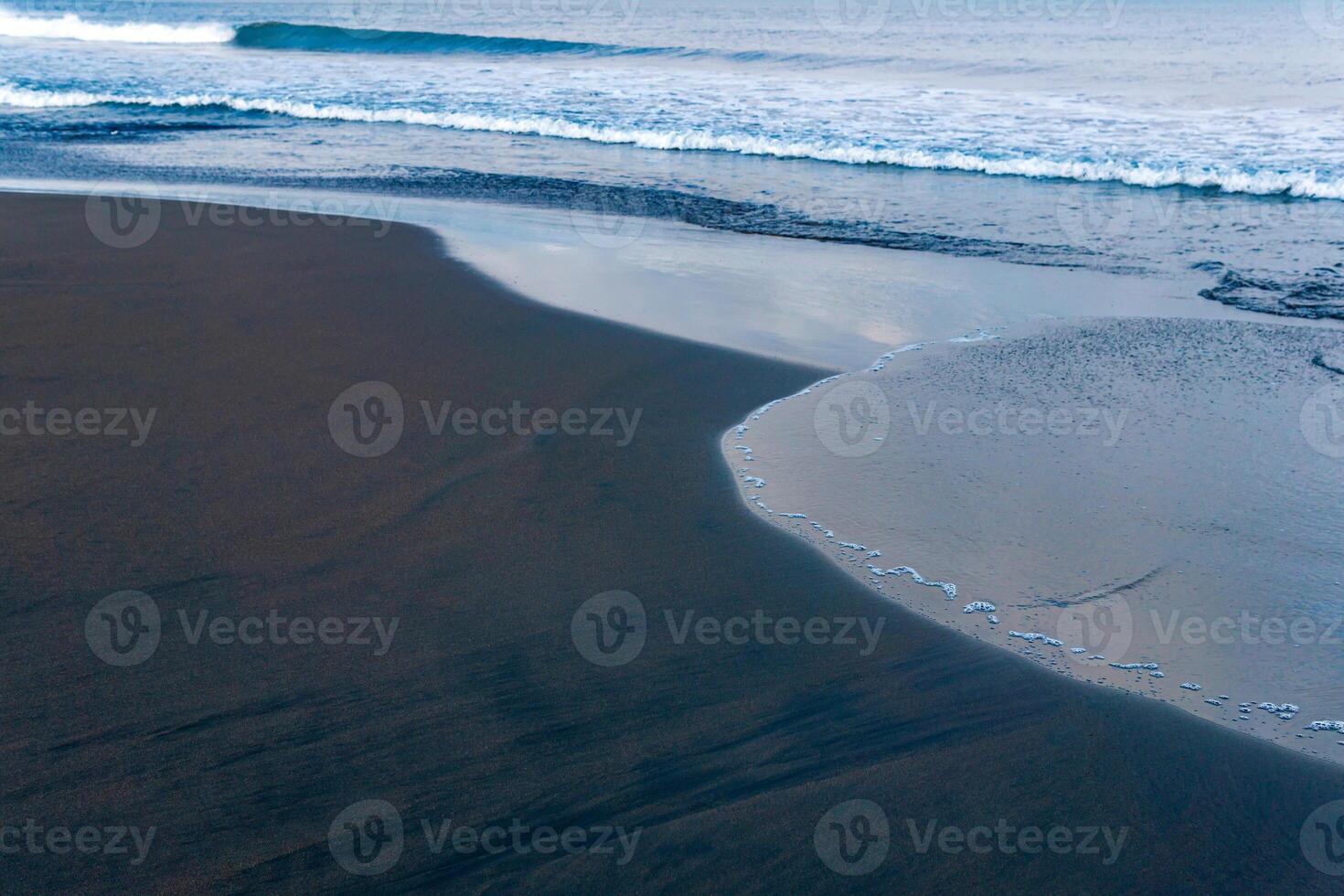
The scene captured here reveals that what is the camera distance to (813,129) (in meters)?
14.7

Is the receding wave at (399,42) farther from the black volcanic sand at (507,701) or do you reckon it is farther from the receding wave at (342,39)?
the black volcanic sand at (507,701)

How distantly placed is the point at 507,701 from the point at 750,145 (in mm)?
12213

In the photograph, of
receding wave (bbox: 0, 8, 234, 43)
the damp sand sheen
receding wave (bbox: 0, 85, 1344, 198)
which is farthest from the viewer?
receding wave (bbox: 0, 8, 234, 43)

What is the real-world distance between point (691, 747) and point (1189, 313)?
5791 mm

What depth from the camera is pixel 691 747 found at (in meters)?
2.93

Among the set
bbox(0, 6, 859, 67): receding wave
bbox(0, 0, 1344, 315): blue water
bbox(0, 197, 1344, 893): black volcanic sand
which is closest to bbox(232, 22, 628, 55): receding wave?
bbox(0, 6, 859, 67): receding wave

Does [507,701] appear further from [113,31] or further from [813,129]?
[113,31]

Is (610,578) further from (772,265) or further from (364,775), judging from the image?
(772,265)

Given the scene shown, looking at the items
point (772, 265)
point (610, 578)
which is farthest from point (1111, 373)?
point (610, 578)

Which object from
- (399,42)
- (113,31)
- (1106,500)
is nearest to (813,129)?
(1106,500)

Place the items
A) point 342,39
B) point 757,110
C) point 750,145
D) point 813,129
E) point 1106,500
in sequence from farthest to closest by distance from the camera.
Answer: point 342,39 → point 757,110 → point 813,129 → point 750,145 → point 1106,500

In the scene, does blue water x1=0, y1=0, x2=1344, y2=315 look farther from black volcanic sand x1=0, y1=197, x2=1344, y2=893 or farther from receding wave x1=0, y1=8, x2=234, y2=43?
black volcanic sand x1=0, y1=197, x2=1344, y2=893

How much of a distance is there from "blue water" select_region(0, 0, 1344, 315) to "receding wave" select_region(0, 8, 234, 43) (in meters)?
4.35

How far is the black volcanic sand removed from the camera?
101 inches
